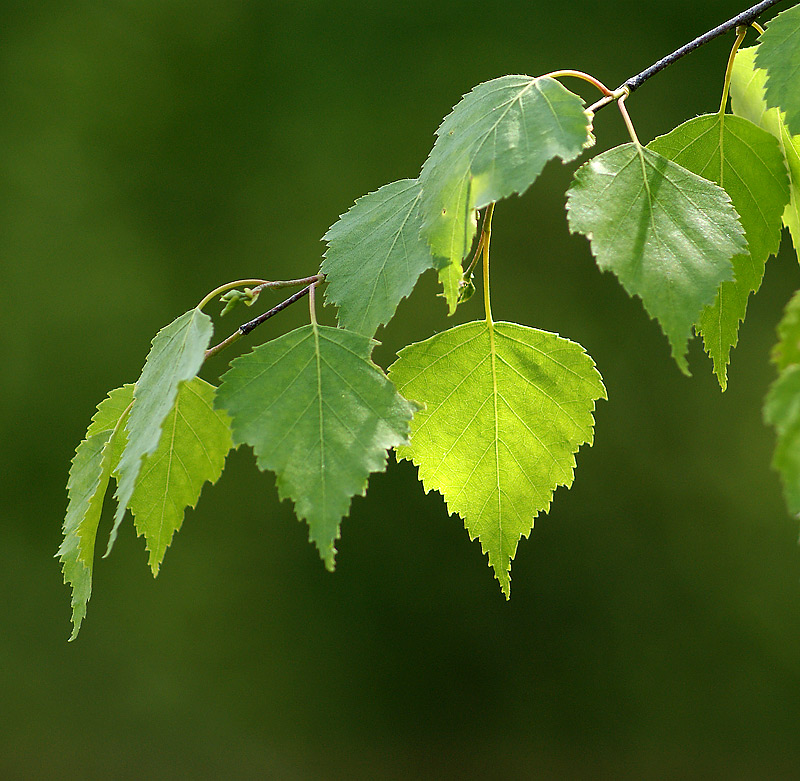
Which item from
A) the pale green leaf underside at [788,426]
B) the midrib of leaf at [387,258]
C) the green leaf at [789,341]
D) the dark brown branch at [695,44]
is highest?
the dark brown branch at [695,44]

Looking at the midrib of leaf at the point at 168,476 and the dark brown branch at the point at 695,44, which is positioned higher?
the dark brown branch at the point at 695,44

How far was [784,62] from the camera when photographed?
1.26 ft

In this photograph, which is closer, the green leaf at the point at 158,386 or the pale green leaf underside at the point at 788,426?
the pale green leaf underside at the point at 788,426

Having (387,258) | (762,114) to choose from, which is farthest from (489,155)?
(762,114)

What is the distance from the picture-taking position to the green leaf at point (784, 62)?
14.7 inches

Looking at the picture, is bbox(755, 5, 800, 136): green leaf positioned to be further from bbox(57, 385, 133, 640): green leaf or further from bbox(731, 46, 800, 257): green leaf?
bbox(57, 385, 133, 640): green leaf

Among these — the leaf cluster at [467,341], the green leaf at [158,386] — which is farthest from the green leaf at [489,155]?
the green leaf at [158,386]

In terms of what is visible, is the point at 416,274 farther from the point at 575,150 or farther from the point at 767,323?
the point at 767,323

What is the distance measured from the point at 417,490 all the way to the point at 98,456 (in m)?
1.80

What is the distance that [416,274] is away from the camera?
1.21ft

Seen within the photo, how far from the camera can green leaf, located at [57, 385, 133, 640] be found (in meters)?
0.40

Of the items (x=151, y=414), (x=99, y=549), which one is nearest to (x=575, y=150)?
(x=151, y=414)

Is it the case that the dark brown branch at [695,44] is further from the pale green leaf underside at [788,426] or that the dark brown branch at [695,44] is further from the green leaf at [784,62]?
the pale green leaf underside at [788,426]

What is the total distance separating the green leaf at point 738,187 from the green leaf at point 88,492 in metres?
0.28
